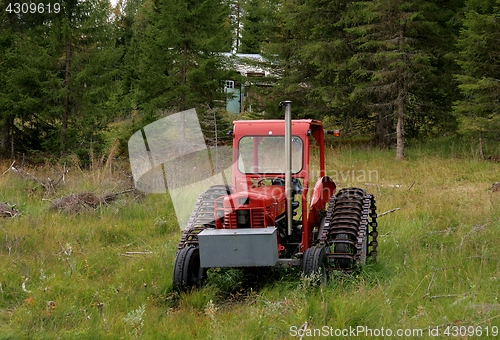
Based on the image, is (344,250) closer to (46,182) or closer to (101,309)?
(101,309)

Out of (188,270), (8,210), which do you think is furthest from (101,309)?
(8,210)

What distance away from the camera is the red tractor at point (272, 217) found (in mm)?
5434

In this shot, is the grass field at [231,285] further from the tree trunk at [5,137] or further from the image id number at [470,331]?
the tree trunk at [5,137]

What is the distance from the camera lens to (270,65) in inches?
855

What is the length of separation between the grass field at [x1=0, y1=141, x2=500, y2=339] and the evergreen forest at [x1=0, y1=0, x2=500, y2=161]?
20.8 feet

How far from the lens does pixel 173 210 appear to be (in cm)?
1067

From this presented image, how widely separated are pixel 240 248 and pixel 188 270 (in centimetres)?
77

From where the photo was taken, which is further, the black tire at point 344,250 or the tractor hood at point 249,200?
the black tire at point 344,250

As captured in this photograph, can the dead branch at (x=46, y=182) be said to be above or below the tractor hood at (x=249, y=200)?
below

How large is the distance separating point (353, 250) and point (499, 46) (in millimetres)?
11427

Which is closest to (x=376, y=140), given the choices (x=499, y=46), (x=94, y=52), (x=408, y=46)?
(x=408, y=46)

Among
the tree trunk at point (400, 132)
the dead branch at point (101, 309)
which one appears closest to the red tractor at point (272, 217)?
the dead branch at point (101, 309)

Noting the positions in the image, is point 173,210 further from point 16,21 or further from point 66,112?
point 16,21
